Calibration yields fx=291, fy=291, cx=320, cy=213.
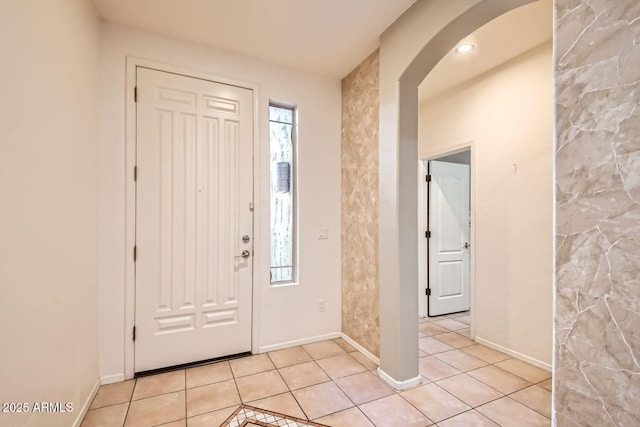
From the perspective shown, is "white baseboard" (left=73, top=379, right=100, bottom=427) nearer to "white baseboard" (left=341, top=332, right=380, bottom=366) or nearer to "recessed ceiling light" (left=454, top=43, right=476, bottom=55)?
"white baseboard" (left=341, top=332, right=380, bottom=366)

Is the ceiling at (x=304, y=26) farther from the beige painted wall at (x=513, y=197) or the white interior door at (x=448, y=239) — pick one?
the white interior door at (x=448, y=239)

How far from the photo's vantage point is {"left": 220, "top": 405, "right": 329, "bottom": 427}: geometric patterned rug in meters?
1.72

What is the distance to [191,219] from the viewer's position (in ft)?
7.98

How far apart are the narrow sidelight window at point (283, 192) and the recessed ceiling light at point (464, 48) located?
1.58 m

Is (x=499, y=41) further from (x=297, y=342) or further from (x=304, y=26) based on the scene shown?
(x=297, y=342)

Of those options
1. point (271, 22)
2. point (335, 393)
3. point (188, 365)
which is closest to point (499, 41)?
point (271, 22)

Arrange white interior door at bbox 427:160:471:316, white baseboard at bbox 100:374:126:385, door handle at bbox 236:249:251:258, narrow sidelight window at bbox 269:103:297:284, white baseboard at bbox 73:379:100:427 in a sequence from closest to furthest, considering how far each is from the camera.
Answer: white baseboard at bbox 73:379:100:427 → white baseboard at bbox 100:374:126:385 → door handle at bbox 236:249:251:258 → narrow sidelight window at bbox 269:103:297:284 → white interior door at bbox 427:160:471:316

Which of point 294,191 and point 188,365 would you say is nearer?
point 188,365

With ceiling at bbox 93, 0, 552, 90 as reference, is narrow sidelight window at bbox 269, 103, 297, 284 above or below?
below

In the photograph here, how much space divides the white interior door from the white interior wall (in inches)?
57.8

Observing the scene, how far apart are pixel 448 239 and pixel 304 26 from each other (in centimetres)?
302

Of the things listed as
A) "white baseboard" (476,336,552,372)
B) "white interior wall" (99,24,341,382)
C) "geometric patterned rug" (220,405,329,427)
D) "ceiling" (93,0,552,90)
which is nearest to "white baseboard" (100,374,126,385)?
"white interior wall" (99,24,341,382)

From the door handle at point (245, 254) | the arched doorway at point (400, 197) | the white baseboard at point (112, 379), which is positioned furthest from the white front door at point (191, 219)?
the arched doorway at point (400, 197)

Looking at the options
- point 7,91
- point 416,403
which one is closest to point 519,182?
point 416,403
